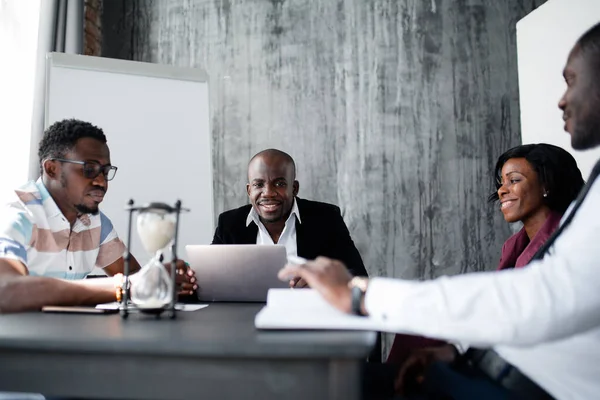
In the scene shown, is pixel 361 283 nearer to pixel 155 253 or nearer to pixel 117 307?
pixel 155 253

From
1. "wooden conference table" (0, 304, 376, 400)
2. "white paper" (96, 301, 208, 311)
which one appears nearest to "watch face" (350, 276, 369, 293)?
"wooden conference table" (0, 304, 376, 400)

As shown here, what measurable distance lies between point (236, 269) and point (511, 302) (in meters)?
0.88

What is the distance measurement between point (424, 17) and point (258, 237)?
80.6 inches

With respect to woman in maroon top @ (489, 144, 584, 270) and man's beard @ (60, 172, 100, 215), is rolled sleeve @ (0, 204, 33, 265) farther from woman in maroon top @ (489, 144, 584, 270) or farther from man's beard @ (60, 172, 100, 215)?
woman in maroon top @ (489, 144, 584, 270)

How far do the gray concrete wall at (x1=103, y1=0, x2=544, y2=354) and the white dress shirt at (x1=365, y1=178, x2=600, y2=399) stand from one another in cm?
249

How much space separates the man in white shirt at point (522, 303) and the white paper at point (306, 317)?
0.03 meters

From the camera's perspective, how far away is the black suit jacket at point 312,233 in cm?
248

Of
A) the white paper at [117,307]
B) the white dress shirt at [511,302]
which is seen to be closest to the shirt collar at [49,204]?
the white paper at [117,307]

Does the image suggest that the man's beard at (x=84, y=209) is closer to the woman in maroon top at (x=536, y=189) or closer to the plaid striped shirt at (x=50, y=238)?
the plaid striped shirt at (x=50, y=238)

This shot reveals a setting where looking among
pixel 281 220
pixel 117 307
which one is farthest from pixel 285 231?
pixel 117 307

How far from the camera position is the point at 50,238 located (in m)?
1.72

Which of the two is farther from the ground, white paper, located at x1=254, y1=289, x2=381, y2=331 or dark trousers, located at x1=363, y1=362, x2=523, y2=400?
white paper, located at x1=254, y1=289, x2=381, y2=331

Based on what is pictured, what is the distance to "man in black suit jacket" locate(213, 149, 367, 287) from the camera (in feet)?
8.26

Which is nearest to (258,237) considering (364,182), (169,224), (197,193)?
(197,193)
